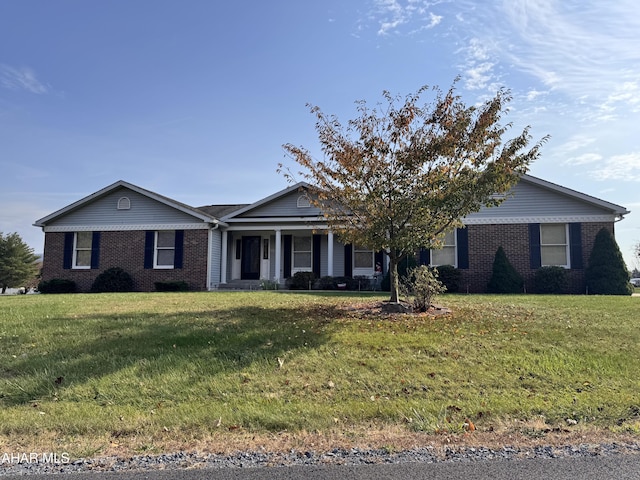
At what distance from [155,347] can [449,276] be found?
12.7m

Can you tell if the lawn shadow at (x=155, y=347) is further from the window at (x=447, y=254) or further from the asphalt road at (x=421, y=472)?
the window at (x=447, y=254)

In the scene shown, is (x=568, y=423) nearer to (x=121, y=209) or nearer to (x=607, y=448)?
(x=607, y=448)

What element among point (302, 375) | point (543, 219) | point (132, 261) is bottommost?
point (302, 375)

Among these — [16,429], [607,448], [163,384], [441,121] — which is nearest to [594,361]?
[607,448]

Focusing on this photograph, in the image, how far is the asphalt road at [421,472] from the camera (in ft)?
11.3

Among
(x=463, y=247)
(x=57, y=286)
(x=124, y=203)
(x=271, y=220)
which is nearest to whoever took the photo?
(x=463, y=247)

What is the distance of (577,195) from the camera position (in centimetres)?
1705

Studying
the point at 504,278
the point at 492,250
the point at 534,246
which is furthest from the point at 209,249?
the point at 534,246

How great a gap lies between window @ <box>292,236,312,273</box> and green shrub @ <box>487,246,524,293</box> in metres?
7.80

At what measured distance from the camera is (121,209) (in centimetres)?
1997

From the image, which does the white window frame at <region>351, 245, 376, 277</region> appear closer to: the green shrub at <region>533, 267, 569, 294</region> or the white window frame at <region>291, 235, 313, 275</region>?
the white window frame at <region>291, 235, 313, 275</region>

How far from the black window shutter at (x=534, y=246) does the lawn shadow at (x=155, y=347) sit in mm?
11565

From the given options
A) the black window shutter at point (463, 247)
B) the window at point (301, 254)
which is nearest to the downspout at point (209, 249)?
the window at point (301, 254)

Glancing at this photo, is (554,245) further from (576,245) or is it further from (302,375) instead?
(302,375)
